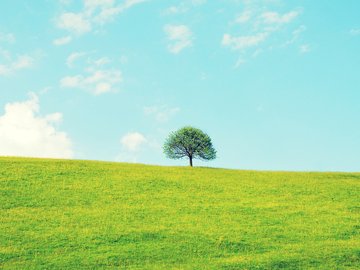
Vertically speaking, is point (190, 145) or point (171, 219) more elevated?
point (190, 145)

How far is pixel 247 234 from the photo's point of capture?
30.9m

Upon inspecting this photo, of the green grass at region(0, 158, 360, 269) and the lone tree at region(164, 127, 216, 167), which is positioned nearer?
the green grass at region(0, 158, 360, 269)

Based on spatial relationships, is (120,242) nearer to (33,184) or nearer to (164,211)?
(164,211)

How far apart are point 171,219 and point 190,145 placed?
37.6m

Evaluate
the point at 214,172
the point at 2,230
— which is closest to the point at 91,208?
the point at 2,230

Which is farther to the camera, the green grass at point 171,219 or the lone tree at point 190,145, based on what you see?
the lone tree at point 190,145

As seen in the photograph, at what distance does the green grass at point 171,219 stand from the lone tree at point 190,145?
56.8 ft

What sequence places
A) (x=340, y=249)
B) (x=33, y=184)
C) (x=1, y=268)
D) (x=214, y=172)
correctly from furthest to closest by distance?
(x=214, y=172) < (x=33, y=184) < (x=340, y=249) < (x=1, y=268)

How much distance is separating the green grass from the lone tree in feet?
→ 56.8

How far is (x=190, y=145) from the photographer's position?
7144 centimetres

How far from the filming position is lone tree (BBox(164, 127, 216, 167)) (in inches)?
2801

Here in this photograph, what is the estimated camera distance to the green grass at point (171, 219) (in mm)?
26484

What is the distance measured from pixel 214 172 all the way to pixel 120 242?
90.1 feet

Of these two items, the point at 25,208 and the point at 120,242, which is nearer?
the point at 120,242
